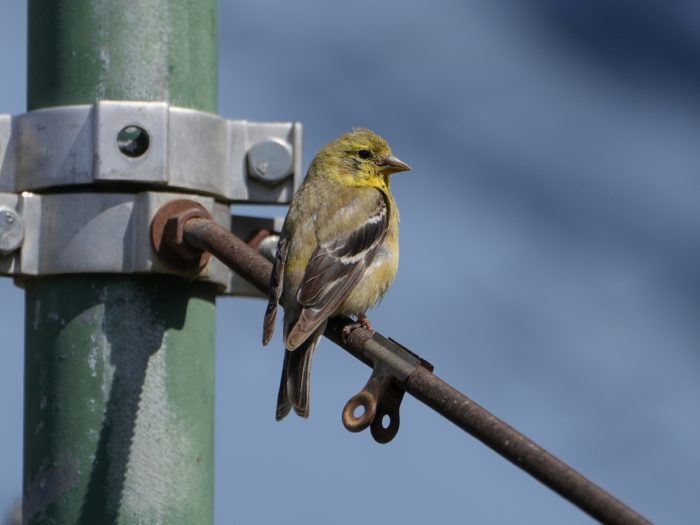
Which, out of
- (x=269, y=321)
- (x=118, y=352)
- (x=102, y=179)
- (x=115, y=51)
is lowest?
(x=269, y=321)

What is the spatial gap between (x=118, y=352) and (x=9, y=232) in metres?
0.42

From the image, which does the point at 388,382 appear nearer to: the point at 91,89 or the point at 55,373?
the point at 55,373

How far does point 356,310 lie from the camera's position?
19.8 ft

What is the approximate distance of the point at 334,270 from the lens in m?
5.84

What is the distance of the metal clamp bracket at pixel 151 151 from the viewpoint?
161 inches

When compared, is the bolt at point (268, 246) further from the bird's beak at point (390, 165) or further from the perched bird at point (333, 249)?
the bird's beak at point (390, 165)

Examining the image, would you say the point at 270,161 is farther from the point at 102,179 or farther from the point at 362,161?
the point at 362,161

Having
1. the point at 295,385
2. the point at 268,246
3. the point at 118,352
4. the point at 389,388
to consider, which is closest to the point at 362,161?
the point at 295,385

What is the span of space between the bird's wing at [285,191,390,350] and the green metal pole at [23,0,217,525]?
1.19m

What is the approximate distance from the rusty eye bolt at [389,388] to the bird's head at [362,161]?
2.59m

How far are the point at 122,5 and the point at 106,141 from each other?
14.8 inches

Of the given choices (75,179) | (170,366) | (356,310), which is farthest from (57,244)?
(356,310)

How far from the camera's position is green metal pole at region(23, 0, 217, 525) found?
3.93 metres

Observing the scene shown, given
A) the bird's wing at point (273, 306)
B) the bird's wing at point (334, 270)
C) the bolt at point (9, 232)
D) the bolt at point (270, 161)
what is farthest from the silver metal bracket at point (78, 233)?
the bird's wing at point (334, 270)
